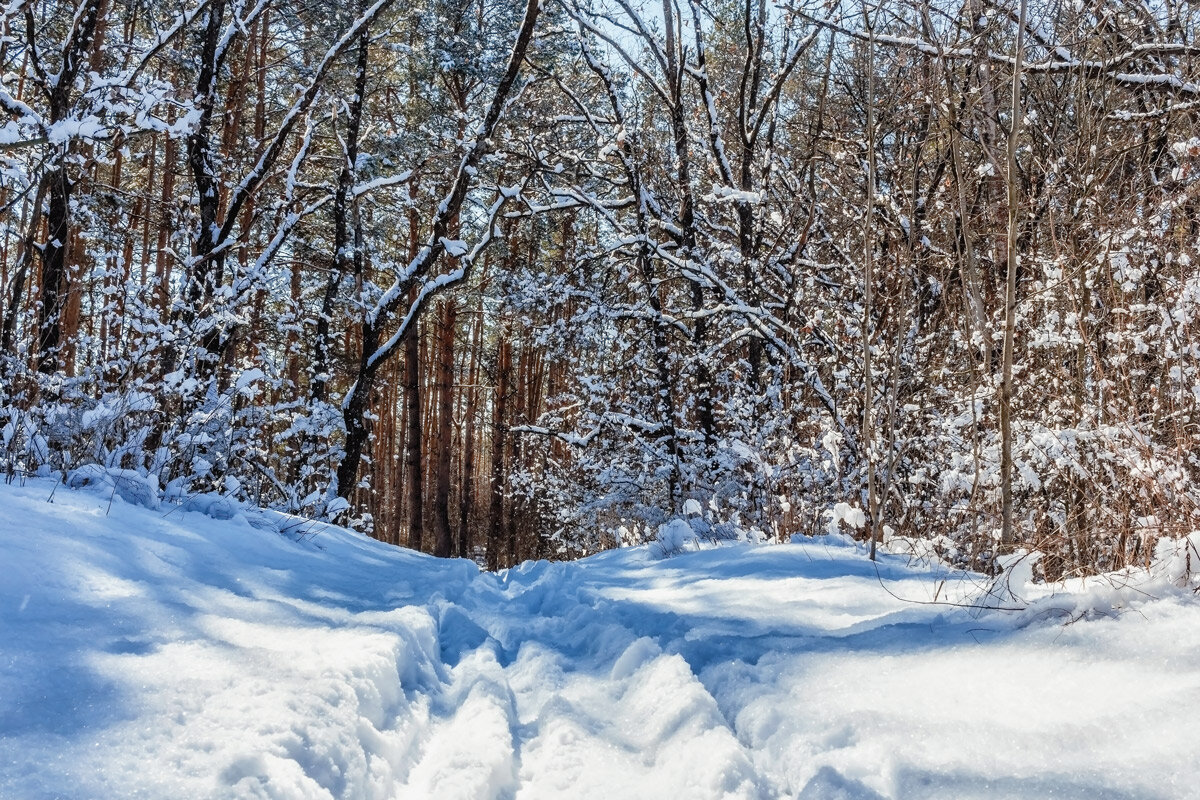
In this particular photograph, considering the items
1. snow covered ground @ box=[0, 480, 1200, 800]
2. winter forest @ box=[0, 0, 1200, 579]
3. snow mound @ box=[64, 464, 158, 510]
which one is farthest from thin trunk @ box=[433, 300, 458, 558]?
snow covered ground @ box=[0, 480, 1200, 800]

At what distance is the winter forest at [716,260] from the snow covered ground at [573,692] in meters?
0.97

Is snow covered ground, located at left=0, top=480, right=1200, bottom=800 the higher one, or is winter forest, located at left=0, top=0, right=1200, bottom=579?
winter forest, located at left=0, top=0, right=1200, bottom=579

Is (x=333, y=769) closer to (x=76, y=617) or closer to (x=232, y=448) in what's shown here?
(x=76, y=617)

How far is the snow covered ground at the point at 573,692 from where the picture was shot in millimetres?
1456

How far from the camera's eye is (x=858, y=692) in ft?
6.38

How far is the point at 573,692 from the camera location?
2.54 m

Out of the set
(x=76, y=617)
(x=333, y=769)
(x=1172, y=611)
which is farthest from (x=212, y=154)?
(x=1172, y=611)

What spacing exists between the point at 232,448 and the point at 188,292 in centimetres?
149

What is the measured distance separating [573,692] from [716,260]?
822cm

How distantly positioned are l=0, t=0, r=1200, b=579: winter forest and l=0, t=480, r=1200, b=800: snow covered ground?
0.97 m

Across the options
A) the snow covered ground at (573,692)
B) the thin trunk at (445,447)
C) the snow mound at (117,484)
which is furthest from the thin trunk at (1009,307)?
the thin trunk at (445,447)

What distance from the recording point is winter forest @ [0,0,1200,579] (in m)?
4.20

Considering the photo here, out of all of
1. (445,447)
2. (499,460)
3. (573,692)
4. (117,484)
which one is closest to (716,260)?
(117,484)

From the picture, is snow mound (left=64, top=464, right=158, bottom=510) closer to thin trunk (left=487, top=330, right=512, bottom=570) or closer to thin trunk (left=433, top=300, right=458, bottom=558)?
thin trunk (left=433, top=300, right=458, bottom=558)
